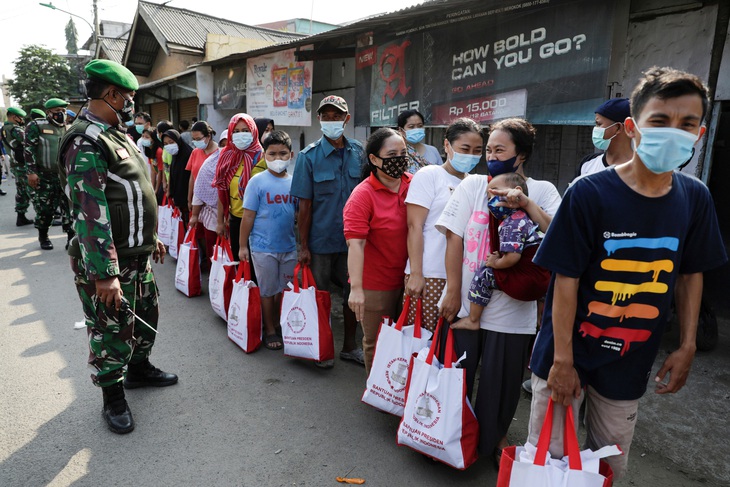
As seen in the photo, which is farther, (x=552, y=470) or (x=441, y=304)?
(x=441, y=304)

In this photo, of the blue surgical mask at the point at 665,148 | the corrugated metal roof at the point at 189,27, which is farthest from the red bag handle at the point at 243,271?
the corrugated metal roof at the point at 189,27

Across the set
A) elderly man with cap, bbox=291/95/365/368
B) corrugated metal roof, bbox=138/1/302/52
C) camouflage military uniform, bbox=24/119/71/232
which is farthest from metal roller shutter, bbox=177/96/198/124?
elderly man with cap, bbox=291/95/365/368

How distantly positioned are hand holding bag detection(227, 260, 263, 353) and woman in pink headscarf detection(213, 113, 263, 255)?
0.80 metres

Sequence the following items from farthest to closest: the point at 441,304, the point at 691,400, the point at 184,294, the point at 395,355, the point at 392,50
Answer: the point at 392,50 < the point at 184,294 < the point at 691,400 < the point at 395,355 < the point at 441,304

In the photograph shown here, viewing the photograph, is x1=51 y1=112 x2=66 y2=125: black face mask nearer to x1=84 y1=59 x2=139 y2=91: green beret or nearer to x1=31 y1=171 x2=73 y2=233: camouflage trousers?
x1=31 y1=171 x2=73 y2=233: camouflage trousers

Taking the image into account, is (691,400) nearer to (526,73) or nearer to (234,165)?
(526,73)

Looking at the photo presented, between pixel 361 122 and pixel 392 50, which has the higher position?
pixel 392 50

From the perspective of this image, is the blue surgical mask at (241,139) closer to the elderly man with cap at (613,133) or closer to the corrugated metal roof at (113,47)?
the elderly man with cap at (613,133)

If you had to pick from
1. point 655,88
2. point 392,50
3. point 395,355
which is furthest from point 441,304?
point 392,50

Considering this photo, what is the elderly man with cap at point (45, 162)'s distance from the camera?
23.2 ft

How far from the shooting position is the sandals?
12.8 ft

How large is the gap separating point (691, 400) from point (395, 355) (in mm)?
2198

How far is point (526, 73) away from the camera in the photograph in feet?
14.2

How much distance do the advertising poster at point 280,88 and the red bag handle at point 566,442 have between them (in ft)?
22.7
